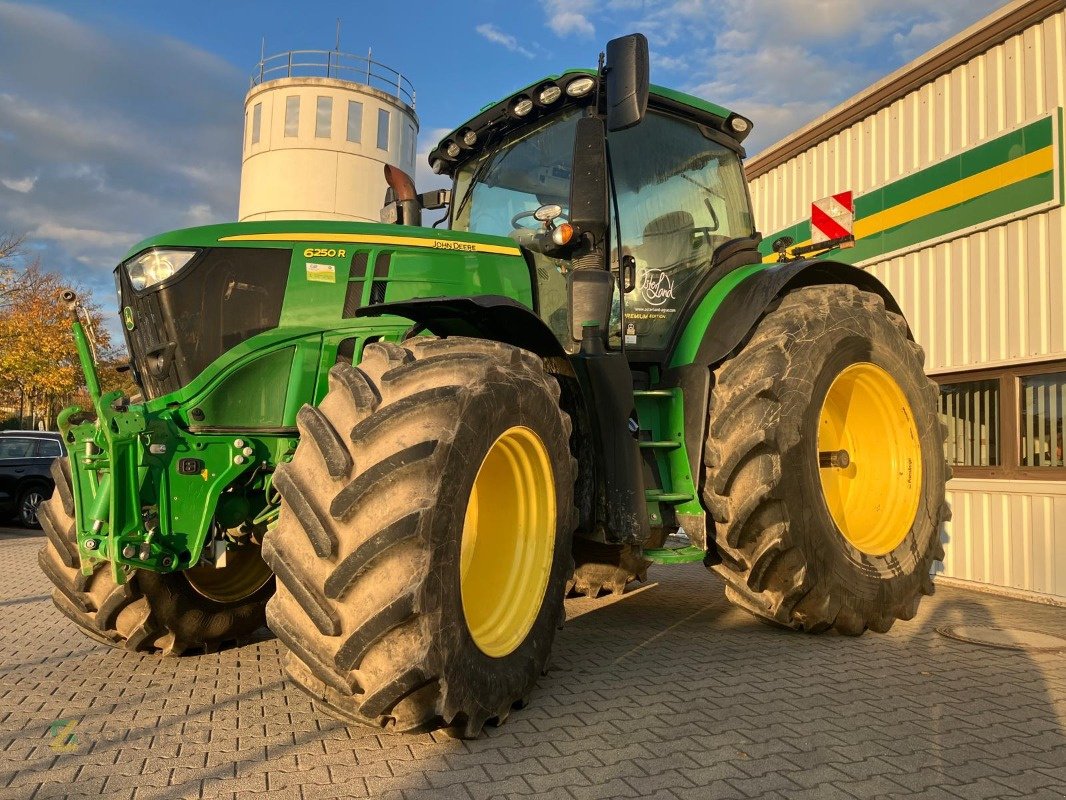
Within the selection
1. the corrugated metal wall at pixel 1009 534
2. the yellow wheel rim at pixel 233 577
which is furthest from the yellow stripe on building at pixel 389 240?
the corrugated metal wall at pixel 1009 534

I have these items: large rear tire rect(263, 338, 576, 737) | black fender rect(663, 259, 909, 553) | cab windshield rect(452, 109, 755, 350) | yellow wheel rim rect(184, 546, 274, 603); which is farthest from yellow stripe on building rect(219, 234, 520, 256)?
yellow wheel rim rect(184, 546, 274, 603)

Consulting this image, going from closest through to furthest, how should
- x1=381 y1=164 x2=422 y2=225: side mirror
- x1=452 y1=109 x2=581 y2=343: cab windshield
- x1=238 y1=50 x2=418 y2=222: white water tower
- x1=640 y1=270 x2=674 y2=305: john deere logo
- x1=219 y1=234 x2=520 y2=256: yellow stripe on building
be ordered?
x1=219 y1=234 x2=520 y2=256: yellow stripe on building, x1=452 y1=109 x2=581 y2=343: cab windshield, x1=640 y1=270 x2=674 y2=305: john deere logo, x1=381 y1=164 x2=422 y2=225: side mirror, x1=238 y1=50 x2=418 y2=222: white water tower

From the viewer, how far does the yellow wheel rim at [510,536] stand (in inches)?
133

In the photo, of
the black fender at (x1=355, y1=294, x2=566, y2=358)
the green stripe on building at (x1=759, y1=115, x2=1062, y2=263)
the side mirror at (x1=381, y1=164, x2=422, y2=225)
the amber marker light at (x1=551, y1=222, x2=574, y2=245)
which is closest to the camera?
the black fender at (x1=355, y1=294, x2=566, y2=358)

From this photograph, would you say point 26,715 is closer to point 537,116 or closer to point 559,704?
point 559,704

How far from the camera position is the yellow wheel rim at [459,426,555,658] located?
3389 millimetres

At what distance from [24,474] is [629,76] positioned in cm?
1300

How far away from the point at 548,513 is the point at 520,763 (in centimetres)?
102

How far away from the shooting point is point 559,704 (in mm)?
3467

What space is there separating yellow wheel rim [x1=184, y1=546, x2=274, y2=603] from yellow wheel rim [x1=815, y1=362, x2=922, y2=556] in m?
3.26

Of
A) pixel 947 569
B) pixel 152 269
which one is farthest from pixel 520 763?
pixel 947 569

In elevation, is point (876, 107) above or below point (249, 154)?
below

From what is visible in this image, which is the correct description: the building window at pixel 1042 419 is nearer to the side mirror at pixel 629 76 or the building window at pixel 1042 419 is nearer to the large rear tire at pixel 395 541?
the side mirror at pixel 629 76

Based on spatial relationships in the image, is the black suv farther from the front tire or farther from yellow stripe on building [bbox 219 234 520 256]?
yellow stripe on building [bbox 219 234 520 256]
